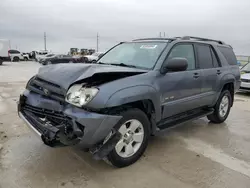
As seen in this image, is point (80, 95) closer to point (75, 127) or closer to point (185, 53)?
point (75, 127)

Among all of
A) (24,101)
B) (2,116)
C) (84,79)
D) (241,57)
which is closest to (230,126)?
(84,79)

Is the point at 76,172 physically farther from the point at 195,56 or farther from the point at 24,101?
the point at 195,56

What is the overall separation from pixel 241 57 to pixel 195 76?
21.5m

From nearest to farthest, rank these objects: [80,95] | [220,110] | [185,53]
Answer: [80,95] → [185,53] → [220,110]

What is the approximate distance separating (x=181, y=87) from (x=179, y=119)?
1.80 ft

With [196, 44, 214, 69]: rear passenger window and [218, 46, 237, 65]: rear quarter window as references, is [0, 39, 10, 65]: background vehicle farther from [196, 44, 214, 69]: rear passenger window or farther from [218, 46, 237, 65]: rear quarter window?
[196, 44, 214, 69]: rear passenger window

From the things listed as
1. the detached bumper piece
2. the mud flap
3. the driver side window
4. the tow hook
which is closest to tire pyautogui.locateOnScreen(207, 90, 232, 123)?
the driver side window

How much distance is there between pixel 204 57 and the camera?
4562mm

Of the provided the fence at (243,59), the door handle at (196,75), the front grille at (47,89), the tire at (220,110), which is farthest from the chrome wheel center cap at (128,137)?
the fence at (243,59)

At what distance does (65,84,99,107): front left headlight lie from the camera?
8.75 feet

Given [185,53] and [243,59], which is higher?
[185,53]

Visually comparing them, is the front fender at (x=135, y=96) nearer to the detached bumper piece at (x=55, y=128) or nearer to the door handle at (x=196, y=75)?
the detached bumper piece at (x=55, y=128)

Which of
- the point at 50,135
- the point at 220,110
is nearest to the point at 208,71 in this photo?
the point at 220,110

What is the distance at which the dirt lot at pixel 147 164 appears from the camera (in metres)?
2.84
